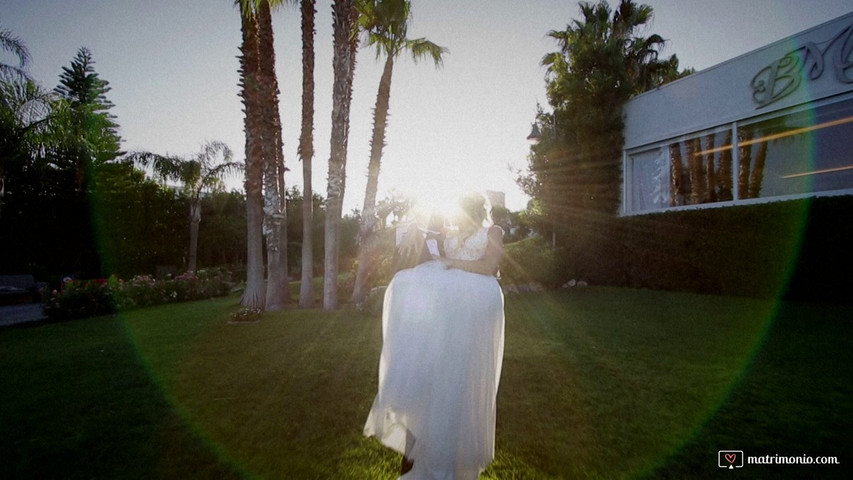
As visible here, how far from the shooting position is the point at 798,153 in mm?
9398

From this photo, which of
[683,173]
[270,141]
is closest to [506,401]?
[270,141]

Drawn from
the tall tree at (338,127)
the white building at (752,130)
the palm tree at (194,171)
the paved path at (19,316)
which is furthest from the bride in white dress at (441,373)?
the palm tree at (194,171)

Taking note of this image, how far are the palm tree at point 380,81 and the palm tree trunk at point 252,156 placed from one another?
2.54 metres

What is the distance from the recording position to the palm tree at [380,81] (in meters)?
11.1

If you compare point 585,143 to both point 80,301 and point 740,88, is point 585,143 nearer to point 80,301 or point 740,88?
point 740,88

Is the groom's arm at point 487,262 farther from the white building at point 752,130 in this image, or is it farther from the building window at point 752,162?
the building window at point 752,162

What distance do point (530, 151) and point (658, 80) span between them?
1204 centimetres

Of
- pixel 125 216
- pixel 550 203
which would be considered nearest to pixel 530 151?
pixel 550 203

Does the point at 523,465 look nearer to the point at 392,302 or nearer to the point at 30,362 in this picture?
the point at 392,302

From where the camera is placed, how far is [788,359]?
481 centimetres

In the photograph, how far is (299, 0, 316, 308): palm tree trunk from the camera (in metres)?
11.3

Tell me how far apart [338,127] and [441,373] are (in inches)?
357

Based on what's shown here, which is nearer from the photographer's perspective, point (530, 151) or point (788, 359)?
point (788, 359)

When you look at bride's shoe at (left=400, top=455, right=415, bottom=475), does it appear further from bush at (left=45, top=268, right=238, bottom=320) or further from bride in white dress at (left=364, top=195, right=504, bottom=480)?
bush at (left=45, top=268, right=238, bottom=320)
